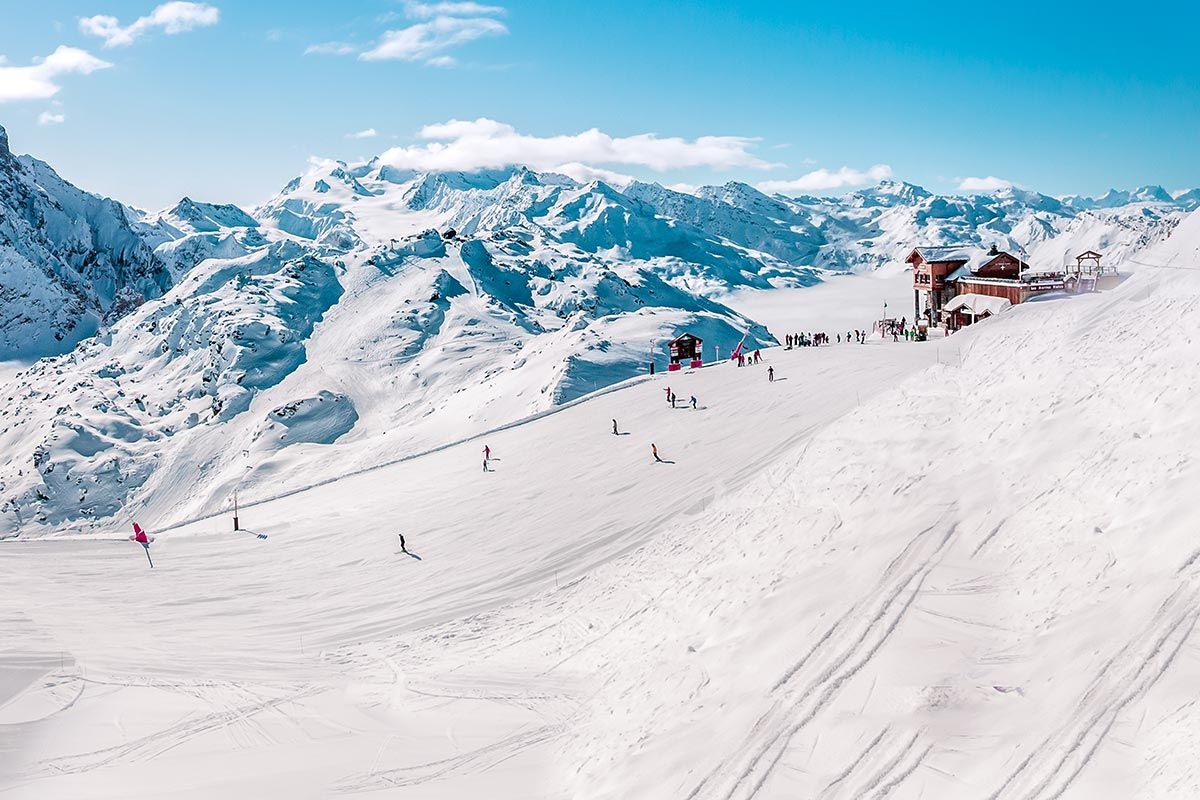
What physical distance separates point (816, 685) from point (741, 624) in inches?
122

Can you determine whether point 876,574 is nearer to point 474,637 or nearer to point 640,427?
point 474,637

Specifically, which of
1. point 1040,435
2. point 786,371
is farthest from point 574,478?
point 1040,435

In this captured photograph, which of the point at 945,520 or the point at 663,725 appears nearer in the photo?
the point at 663,725

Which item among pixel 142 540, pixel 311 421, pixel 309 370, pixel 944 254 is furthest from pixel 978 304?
pixel 309 370

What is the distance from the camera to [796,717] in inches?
499

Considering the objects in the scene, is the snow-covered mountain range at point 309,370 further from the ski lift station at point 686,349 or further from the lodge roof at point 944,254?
the lodge roof at point 944,254

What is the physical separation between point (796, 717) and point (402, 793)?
723 centimetres

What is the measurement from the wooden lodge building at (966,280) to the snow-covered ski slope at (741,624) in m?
20.2

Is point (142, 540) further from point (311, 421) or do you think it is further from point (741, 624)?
point (311, 421)

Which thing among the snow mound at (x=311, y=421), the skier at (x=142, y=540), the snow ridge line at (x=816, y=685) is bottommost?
the snow mound at (x=311, y=421)

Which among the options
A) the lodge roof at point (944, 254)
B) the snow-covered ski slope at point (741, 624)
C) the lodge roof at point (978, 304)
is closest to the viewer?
the snow-covered ski slope at point (741, 624)

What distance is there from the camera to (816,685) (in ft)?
43.2

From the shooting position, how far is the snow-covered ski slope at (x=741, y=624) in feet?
38.2

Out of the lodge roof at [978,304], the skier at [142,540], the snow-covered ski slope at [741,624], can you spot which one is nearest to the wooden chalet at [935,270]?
the lodge roof at [978,304]
